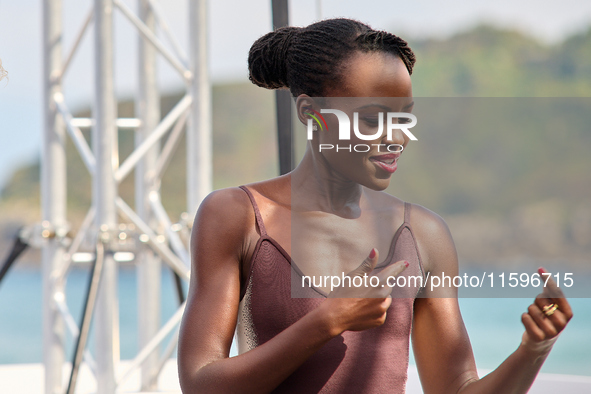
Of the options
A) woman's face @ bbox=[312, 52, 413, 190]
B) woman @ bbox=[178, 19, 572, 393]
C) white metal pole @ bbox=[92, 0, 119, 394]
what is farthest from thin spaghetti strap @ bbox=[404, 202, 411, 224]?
white metal pole @ bbox=[92, 0, 119, 394]

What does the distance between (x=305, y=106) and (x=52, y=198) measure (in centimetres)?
162

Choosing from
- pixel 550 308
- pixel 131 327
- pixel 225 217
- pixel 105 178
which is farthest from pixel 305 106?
pixel 131 327

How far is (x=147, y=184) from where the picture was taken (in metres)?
2.40

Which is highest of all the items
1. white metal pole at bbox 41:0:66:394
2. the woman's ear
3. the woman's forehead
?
the woman's forehead

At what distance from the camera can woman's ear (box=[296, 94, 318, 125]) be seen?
0.88m

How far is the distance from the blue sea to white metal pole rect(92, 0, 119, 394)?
4.18 m

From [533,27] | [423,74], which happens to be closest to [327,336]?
[423,74]

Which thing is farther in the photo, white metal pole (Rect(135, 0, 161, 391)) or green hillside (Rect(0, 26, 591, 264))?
white metal pole (Rect(135, 0, 161, 391))

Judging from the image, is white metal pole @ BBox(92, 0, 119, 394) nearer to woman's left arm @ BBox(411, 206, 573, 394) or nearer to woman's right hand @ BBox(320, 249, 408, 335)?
woman's left arm @ BBox(411, 206, 573, 394)

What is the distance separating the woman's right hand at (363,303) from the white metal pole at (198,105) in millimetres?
1488

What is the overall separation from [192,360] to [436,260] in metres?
0.37

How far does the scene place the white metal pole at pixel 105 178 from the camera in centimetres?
202

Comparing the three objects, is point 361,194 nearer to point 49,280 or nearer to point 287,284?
point 287,284

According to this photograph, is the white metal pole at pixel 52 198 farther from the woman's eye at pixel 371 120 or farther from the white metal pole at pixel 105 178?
the woman's eye at pixel 371 120
